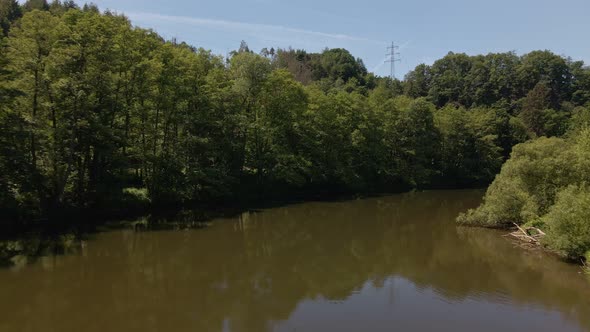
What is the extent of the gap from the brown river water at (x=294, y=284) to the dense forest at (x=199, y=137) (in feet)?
13.2

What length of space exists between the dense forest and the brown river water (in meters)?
4.03

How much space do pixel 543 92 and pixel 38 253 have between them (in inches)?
3358

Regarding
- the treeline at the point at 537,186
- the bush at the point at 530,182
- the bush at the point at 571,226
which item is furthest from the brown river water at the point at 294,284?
the bush at the point at 530,182

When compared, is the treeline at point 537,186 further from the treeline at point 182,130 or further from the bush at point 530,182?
the treeline at point 182,130

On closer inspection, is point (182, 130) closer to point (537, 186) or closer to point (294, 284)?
point (294, 284)

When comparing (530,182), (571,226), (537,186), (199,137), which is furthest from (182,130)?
(571,226)

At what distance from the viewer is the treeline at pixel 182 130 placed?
78.1ft

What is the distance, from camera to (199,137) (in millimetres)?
32500

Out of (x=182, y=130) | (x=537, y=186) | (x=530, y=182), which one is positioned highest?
(x=182, y=130)

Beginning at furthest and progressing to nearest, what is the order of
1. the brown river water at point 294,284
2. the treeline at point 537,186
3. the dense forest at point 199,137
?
1. the dense forest at point 199,137
2. the treeline at point 537,186
3. the brown river water at point 294,284

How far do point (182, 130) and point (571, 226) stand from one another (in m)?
27.0

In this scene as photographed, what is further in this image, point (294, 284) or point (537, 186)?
point (537, 186)

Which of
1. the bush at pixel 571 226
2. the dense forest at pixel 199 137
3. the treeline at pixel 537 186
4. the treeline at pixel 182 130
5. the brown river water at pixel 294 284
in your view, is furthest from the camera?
the treeline at pixel 182 130

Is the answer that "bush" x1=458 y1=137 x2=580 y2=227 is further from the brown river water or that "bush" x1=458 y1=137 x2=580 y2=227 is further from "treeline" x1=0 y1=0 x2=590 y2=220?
"treeline" x1=0 y1=0 x2=590 y2=220
